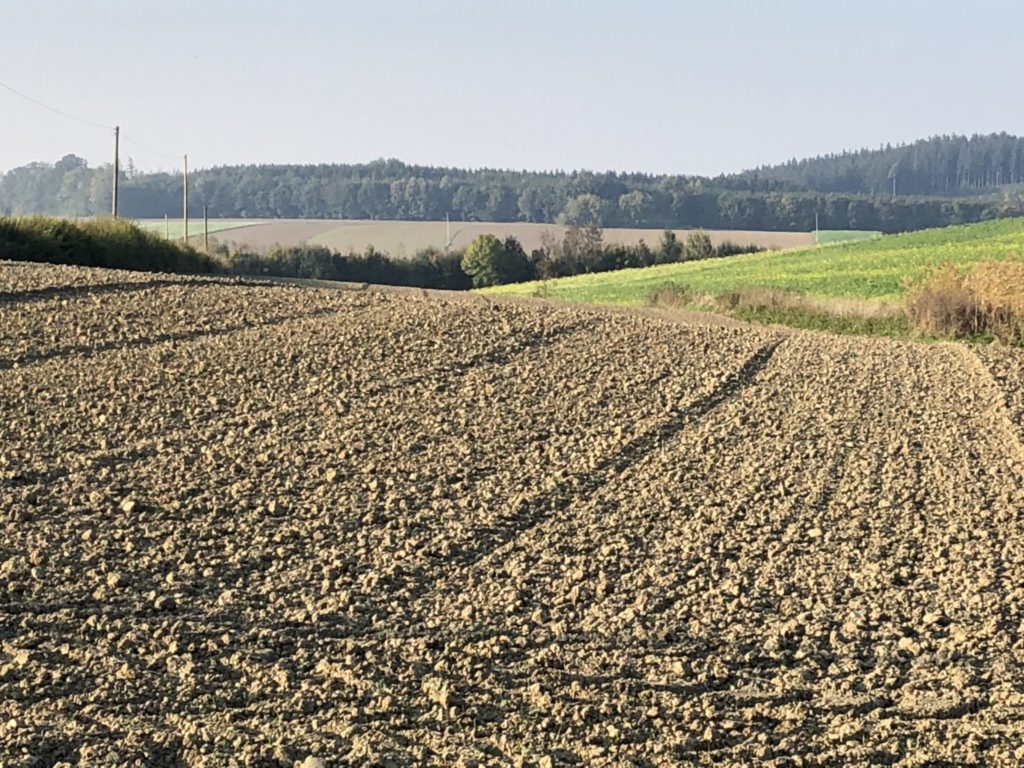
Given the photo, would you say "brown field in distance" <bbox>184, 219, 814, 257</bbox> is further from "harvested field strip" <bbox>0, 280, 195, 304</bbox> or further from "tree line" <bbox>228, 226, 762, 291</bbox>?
"harvested field strip" <bbox>0, 280, 195, 304</bbox>

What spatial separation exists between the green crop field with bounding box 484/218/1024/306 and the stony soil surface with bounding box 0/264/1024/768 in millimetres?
18879

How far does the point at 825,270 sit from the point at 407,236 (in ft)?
167

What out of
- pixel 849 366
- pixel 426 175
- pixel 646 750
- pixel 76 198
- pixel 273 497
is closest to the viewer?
pixel 646 750

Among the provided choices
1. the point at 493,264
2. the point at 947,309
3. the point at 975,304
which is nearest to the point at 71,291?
the point at 947,309

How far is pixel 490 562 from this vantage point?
8914mm

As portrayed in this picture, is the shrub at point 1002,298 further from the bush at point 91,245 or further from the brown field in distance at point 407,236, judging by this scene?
the brown field in distance at point 407,236

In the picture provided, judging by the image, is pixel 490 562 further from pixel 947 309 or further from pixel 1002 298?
pixel 947 309

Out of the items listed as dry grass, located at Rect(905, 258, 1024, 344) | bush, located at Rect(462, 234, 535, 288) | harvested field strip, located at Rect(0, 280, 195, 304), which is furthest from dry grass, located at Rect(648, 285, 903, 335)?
bush, located at Rect(462, 234, 535, 288)

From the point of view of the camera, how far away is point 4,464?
1129 centimetres

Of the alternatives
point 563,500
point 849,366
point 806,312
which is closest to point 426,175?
point 806,312

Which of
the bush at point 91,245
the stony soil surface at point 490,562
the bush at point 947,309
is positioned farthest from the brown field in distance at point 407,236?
the stony soil surface at point 490,562

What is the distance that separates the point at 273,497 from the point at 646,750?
5305mm

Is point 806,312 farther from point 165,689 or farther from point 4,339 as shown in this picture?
point 165,689

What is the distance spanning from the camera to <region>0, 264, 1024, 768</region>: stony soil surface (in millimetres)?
6172
